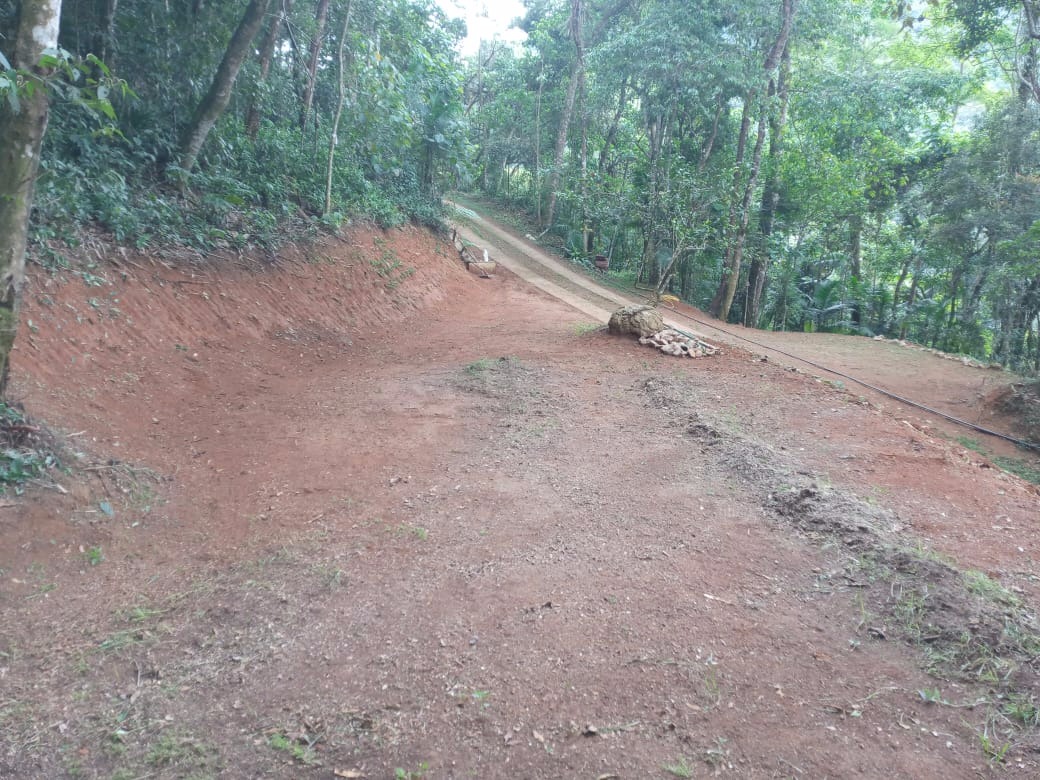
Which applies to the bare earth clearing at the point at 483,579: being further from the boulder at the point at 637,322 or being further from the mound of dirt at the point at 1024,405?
the mound of dirt at the point at 1024,405

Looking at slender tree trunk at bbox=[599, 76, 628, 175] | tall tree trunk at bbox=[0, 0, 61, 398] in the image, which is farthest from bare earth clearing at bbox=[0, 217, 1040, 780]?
Answer: slender tree trunk at bbox=[599, 76, 628, 175]

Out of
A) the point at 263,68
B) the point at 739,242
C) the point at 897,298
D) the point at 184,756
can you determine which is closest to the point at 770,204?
the point at 739,242

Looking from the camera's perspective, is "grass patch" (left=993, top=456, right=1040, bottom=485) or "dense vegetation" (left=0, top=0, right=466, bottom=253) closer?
"grass patch" (left=993, top=456, right=1040, bottom=485)

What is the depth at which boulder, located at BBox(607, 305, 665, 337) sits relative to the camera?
989 cm

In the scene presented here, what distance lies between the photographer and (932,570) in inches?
140

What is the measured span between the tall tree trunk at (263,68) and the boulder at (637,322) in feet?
22.4

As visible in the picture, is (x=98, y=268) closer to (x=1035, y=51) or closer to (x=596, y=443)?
(x=596, y=443)

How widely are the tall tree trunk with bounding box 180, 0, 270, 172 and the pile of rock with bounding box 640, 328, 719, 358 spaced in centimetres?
697

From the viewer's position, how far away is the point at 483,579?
3.77 metres

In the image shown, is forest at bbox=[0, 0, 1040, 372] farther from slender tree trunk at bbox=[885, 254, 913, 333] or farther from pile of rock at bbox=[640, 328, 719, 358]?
pile of rock at bbox=[640, 328, 719, 358]

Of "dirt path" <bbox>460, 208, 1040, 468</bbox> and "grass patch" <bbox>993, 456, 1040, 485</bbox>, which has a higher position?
"dirt path" <bbox>460, 208, 1040, 468</bbox>

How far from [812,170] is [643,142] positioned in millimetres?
6095

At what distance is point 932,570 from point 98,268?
8.08m

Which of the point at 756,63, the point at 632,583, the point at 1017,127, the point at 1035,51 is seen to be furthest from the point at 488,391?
the point at 756,63
